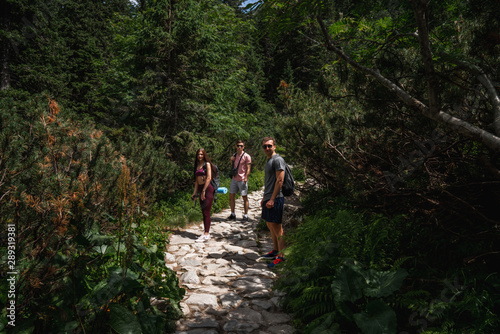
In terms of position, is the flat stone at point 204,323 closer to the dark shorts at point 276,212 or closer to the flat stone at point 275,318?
the flat stone at point 275,318

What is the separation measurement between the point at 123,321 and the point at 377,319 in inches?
82.5

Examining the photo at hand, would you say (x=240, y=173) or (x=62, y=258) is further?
(x=240, y=173)

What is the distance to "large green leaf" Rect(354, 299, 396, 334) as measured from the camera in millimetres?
2125

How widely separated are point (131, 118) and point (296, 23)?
8319mm

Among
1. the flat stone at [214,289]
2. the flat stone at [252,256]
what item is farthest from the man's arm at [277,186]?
the flat stone at [214,289]

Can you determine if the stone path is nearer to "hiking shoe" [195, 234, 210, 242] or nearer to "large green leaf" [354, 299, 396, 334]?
"hiking shoe" [195, 234, 210, 242]

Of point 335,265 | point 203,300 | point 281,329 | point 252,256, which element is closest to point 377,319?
point 335,265

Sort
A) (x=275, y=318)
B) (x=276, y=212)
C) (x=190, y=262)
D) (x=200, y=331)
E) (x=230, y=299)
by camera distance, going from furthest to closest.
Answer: (x=190, y=262) < (x=276, y=212) < (x=230, y=299) < (x=275, y=318) < (x=200, y=331)

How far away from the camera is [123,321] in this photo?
2.13 meters

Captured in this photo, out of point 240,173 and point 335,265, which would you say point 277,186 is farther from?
point 240,173

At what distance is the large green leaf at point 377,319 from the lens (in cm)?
212

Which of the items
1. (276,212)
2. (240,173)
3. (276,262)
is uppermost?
(240,173)

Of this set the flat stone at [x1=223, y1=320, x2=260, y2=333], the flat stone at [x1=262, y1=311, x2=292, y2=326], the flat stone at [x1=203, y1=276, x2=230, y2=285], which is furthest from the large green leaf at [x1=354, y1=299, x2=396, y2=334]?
the flat stone at [x1=203, y1=276, x2=230, y2=285]

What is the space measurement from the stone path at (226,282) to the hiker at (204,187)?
428 mm
